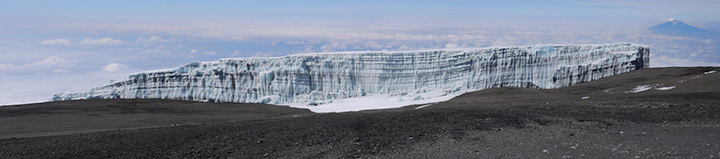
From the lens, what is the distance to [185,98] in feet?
147

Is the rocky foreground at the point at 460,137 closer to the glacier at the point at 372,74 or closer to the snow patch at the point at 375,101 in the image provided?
the snow patch at the point at 375,101

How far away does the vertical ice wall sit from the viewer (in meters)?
43.2

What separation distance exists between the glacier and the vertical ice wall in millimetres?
79

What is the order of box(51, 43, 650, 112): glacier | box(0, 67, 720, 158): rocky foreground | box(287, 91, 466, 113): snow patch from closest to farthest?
box(0, 67, 720, 158): rocky foreground < box(287, 91, 466, 113): snow patch < box(51, 43, 650, 112): glacier

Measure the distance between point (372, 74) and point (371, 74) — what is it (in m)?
0.11

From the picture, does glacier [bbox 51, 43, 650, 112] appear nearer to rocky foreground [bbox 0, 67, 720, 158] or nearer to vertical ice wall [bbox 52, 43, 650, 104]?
vertical ice wall [bbox 52, 43, 650, 104]

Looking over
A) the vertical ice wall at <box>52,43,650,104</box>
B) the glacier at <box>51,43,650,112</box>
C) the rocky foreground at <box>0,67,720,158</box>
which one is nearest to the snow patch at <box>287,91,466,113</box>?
the glacier at <box>51,43,650,112</box>

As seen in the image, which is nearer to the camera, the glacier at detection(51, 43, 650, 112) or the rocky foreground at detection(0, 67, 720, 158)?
the rocky foreground at detection(0, 67, 720, 158)

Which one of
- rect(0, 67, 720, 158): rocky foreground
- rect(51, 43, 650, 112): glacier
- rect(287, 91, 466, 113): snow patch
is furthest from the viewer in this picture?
rect(51, 43, 650, 112): glacier

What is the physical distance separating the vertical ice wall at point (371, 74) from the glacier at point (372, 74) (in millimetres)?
79

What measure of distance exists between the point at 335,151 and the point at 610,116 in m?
6.80

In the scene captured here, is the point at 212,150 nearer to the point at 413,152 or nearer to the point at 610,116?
the point at 413,152

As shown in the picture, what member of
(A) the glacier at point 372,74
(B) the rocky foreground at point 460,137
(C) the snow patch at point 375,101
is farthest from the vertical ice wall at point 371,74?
(B) the rocky foreground at point 460,137

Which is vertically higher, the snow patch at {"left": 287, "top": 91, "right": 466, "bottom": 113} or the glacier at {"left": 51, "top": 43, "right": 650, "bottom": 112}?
the glacier at {"left": 51, "top": 43, "right": 650, "bottom": 112}
